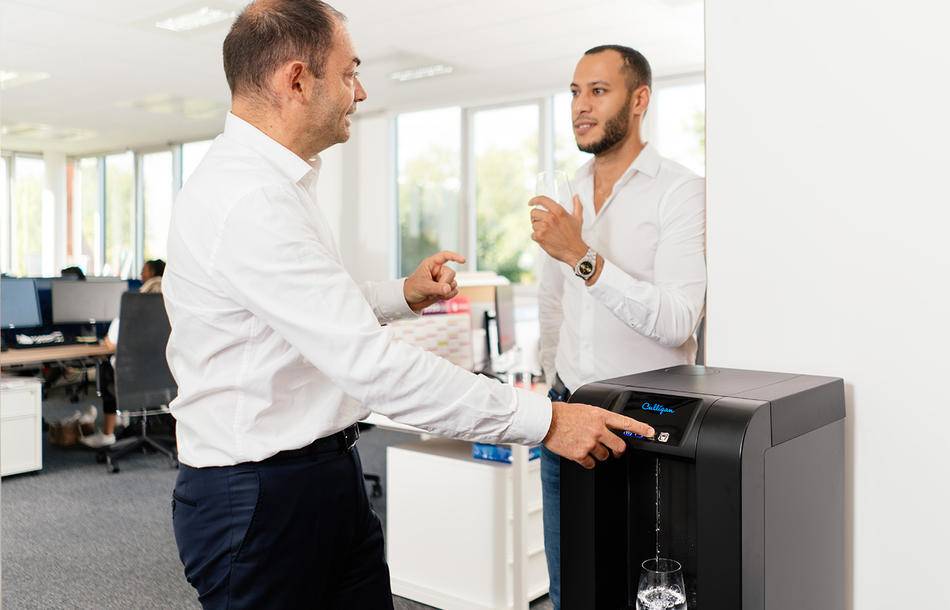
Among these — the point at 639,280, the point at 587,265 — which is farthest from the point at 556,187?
the point at 639,280

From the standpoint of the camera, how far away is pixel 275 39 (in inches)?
53.5

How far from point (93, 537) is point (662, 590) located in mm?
3284

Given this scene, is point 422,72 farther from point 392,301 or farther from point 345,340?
point 345,340

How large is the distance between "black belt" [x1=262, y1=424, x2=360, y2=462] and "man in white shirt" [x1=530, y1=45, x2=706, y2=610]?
50cm

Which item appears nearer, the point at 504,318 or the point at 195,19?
the point at 504,318

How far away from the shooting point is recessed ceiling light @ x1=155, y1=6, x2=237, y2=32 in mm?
5406

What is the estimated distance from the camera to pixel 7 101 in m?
8.02

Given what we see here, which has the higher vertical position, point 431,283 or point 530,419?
point 431,283

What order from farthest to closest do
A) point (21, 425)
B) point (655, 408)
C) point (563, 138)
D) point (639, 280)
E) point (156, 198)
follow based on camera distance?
point (156, 198) → point (563, 138) → point (21, 425) → point (639, 280) → point (655, 408)

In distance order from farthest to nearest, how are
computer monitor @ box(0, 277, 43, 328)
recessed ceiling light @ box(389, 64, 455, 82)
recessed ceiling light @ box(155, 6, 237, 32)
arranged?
1. recessed ceiling light @ box(389, 64, 455, 82)
2. recessed ceiling light @ box(155, 6, 237, 32)
3. computer monitor @ box(0, 277, 43, 328)

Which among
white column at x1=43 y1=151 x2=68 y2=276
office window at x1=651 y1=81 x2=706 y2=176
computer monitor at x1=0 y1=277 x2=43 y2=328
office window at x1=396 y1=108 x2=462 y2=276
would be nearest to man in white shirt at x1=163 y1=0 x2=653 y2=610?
computer monitor at x1=0 y1=277 x2=43 y2=328

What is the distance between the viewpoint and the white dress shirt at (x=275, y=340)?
1.22 metres

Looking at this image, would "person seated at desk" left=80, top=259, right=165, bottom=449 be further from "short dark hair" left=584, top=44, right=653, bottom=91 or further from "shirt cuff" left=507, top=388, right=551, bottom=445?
"shirt cuff" left=507, top=388, right=551, bottom=445

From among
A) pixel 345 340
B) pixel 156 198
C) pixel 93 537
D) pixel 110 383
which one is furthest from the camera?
pixel 156 198
